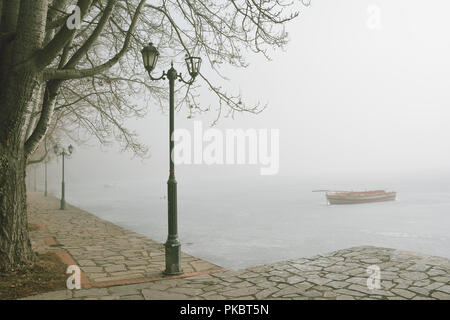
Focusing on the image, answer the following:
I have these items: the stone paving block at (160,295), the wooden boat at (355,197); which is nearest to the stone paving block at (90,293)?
the stone paving block at (160,295)

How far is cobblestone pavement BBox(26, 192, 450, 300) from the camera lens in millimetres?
5449

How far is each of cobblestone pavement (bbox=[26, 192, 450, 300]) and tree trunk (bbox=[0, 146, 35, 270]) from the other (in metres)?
1.46

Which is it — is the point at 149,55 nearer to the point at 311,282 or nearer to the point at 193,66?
the point at 193,66

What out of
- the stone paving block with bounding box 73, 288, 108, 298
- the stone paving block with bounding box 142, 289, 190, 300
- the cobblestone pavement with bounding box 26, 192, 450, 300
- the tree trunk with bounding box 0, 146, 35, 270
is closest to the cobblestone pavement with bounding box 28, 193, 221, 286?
the cobblestone pavement with bounding box 26, 192, 450, 300

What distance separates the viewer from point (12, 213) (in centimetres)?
642

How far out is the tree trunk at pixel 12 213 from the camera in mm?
6305

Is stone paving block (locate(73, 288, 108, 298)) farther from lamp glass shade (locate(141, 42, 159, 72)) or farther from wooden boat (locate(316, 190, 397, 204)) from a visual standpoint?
wooden boat (locate(316, 190, 397, 204))

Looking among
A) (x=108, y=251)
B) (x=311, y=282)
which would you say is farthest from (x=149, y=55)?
(x=108, y=251)

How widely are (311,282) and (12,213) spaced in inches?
231

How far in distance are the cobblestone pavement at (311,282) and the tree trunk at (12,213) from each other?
4.78 ft

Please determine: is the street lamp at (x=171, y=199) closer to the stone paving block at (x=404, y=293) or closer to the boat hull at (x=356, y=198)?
the stone paving block at (x=404, y=293)

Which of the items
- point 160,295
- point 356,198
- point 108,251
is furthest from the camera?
point 356,198
